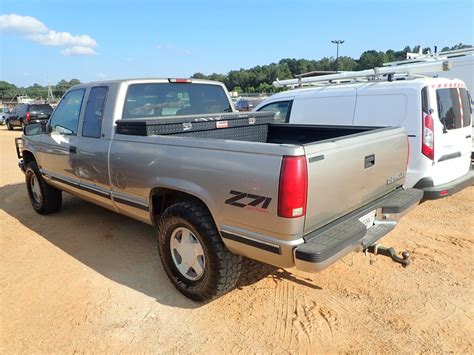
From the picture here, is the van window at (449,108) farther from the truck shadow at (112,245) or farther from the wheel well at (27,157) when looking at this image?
the wheel well at (27,157)

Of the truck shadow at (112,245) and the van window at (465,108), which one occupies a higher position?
the van window at (465,108)

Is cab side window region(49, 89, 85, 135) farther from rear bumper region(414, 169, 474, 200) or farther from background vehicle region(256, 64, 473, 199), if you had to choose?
rear bumper region(414, 169, 474, 200)

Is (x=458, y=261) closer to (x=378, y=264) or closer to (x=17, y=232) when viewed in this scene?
(x=378, y=264)

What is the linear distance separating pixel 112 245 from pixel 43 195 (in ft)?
5.98

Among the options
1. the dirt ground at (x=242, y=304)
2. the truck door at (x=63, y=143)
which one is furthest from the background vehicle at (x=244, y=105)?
the dirt ground at (x=242, y=304)

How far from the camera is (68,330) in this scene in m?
2.94

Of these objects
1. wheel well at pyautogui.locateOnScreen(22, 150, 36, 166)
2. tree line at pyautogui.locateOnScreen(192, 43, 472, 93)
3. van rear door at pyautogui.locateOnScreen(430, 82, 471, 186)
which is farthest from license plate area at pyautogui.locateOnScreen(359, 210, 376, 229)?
tree line at pyautogui.locateOnScreen(192, 43, 472, 93)

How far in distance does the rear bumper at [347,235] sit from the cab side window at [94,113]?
2682 mm

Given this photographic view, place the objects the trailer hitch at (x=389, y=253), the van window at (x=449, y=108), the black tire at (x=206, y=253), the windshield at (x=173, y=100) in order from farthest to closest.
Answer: the van window at (x=449, y=108), the windshield at (x=173, y=100), the trailer hitch at (x=389, y=253), the black tire at (x=206, y=253)

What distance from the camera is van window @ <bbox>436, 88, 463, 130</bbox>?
4.77m

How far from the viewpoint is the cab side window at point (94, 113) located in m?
4.08

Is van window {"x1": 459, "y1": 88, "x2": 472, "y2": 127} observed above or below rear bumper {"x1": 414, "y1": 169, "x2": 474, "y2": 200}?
above

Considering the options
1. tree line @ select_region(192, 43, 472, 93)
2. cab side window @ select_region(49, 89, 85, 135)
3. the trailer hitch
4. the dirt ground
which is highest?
tree line @ select_region(192, 43, 472, 93)

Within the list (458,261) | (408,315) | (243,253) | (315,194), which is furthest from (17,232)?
(458,261)
